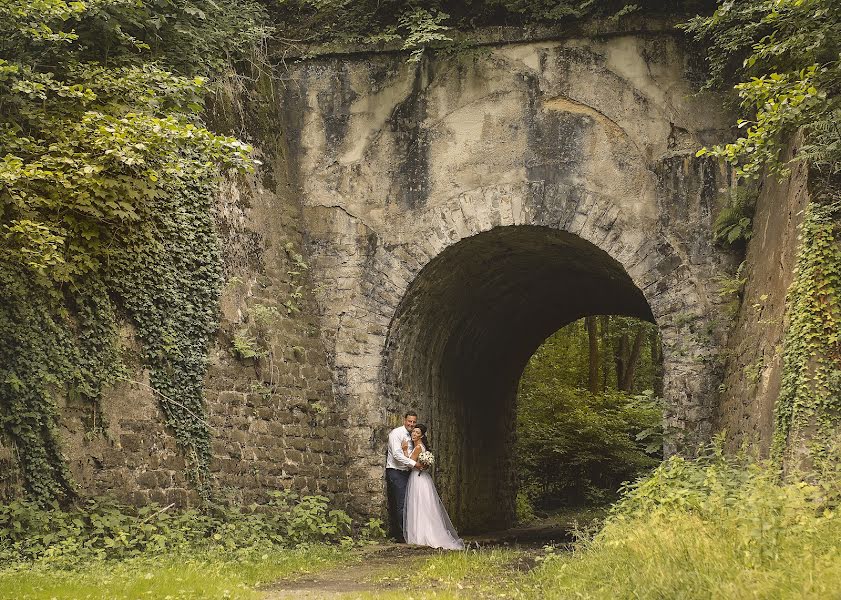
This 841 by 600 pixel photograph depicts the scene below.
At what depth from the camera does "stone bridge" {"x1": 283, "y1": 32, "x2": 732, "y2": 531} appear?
1080 cm

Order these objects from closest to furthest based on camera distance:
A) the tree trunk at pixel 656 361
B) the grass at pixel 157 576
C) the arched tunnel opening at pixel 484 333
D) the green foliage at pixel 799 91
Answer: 1. the grass at pixel 157 576
2. the green foliage at pixel 799 91
3. the arched tunnel opening at pixel 484 333
4. the tree trunk at pixel 656 361

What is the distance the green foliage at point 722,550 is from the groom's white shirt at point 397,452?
14.6 feet

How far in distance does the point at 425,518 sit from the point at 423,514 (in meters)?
0.05

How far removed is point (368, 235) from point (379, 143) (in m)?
1.19

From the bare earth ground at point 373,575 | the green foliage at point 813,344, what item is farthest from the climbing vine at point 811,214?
the bare earth ground at point 373,575

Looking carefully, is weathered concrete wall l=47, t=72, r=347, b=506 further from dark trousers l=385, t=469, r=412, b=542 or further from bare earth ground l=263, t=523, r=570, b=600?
bare earth ground l=263, t=523, r=570, b=600

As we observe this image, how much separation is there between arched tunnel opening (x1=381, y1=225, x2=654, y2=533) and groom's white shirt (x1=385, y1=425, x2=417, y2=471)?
49 centimetres

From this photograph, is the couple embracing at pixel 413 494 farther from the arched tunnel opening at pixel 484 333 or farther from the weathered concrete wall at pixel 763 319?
the weathered concrete wall at pixel 763 319

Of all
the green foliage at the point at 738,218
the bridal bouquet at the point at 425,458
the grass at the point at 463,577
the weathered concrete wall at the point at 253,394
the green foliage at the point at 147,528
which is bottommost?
the grass at the point at 463,577

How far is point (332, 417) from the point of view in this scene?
11.5 meters

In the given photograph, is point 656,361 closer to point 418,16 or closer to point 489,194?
point 489,194

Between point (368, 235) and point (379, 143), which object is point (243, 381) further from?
point (379, 143)

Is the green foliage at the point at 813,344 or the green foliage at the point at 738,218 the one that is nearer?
the green foliage at the point at 813,344

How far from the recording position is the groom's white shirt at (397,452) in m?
11.3
